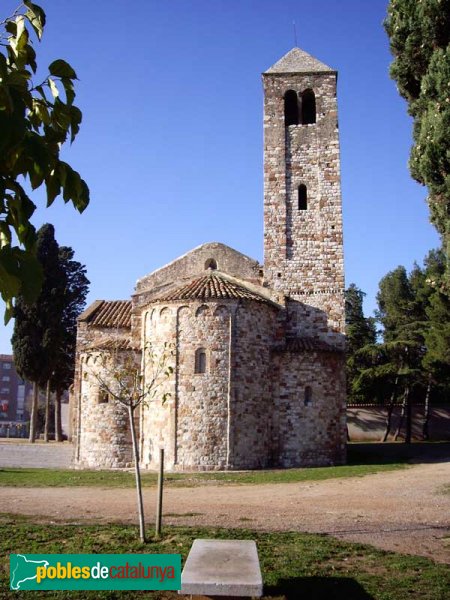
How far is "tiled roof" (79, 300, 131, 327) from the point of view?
2930cm

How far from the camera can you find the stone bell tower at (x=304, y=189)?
91.2 ft

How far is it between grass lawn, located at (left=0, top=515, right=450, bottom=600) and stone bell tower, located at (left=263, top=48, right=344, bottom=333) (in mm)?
17623

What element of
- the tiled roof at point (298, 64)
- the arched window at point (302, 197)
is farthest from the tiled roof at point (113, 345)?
the tiled roof at point (298, 64)

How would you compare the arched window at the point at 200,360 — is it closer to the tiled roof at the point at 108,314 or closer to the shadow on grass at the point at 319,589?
the tiled roof at the point at 108,314

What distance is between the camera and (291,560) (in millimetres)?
9062

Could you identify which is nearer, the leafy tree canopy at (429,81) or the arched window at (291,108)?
the leafy tree canopy at (429,81)

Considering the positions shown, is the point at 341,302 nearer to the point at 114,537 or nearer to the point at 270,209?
the point at 270,209

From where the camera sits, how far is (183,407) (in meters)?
24.0

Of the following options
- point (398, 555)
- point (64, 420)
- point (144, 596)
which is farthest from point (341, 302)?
point (64, 420)

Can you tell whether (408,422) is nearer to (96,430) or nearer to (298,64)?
(96,430)

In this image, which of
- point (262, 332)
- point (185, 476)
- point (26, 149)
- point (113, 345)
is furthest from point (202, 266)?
point (26, 149)

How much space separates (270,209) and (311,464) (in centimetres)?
1191

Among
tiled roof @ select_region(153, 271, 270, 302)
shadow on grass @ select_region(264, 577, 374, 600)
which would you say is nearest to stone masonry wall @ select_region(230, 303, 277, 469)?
tiled roof @ select_region(153, 271, 270, 302)
